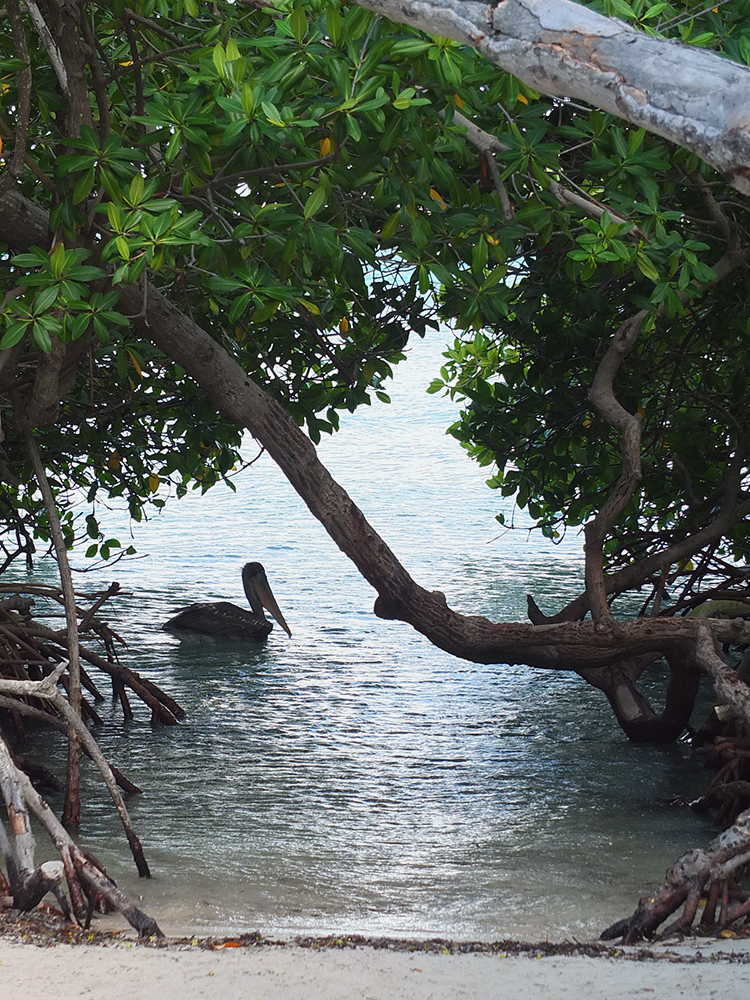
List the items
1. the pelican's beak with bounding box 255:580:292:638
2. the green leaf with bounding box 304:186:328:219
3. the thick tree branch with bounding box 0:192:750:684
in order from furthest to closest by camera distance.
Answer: the pelican's beak with bounding box 255:580:292:638 < the thick tree branch with bounding box 0:192:750:684 < the green leaf with bounding box 304:186:328:219

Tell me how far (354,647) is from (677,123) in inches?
356

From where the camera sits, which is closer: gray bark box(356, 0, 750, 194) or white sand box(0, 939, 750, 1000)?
gray bark box(356, 0, 750, 194)

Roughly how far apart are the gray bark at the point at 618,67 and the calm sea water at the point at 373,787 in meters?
3.42

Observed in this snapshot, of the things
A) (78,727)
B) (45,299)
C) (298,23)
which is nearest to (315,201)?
(298,23)

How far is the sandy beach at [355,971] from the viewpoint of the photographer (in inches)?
100

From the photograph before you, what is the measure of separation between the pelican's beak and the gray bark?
939cm

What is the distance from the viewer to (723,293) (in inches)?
214

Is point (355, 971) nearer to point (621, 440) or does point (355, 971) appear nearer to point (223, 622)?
point (621, 440)

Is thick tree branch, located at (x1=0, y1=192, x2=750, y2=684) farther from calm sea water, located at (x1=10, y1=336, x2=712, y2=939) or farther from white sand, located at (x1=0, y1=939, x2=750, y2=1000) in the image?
white sand, located at (x1=0, y1=939, x2=750, y2=1000)

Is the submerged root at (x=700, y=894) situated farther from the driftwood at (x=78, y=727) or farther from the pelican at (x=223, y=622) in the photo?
the pelican at (x=223, y=622)

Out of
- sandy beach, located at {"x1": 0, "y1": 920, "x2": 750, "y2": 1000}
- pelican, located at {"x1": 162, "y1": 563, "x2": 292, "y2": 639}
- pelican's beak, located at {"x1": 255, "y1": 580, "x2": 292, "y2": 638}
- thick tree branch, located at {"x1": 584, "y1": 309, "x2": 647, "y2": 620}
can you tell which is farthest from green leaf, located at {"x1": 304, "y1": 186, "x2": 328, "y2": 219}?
pelican's beak, located at {"x1": 255, "y1": 580, "x2": 292, "y2": 638}

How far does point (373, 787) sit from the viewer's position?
6324 millimetres

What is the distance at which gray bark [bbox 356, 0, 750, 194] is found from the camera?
151 centimetres

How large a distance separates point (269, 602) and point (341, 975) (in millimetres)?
8311
